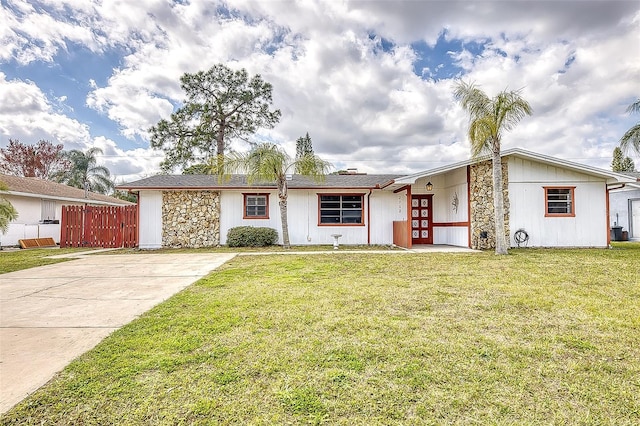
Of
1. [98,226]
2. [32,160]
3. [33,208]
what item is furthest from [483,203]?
[32,160]

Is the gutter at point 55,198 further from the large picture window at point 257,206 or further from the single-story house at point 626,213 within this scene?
the single-story house at point 626,213

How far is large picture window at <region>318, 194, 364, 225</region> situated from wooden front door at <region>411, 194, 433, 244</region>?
7.90 ft

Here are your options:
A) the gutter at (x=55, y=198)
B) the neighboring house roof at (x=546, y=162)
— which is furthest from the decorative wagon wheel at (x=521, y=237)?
the gutter at (x=55, y=198)

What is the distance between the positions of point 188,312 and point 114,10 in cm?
1124

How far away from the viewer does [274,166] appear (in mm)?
12109

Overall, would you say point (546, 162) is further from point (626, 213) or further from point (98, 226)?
point (98, 226)

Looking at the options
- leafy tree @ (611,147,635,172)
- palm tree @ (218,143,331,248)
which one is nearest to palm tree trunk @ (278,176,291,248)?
palm tree @ (218,143,331,248)

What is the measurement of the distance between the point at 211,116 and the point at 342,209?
609 inches

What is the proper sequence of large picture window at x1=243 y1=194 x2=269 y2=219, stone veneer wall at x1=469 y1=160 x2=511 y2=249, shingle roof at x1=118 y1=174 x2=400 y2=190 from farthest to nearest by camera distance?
large picture window at x1=243 y1=194 x2=269 y2=219 < shingle roof at x1=118 y1=174 x2=400 y2=190 < stone veneer wall at x1=469 y1=160 x2=511 y2=249

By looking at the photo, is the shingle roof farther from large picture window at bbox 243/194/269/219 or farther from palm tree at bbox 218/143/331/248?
palm tree at bbox 218/143/331/248

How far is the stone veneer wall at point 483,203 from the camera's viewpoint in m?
11.8

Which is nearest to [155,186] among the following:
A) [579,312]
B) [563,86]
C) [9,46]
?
[9,46]

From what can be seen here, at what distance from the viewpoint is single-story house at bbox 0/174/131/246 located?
1545cm

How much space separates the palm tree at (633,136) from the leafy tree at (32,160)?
3694 centimetres
